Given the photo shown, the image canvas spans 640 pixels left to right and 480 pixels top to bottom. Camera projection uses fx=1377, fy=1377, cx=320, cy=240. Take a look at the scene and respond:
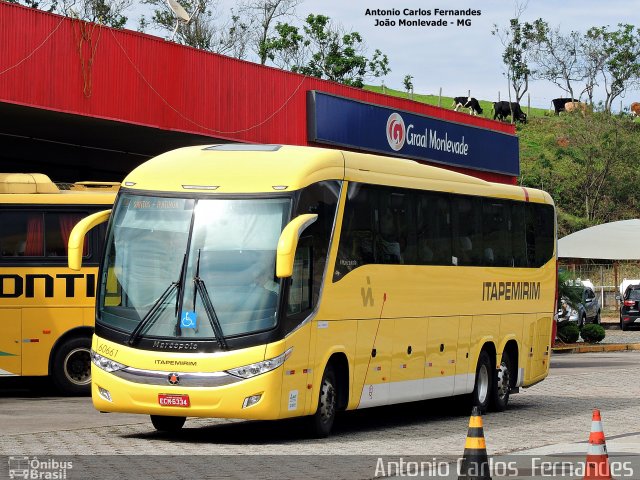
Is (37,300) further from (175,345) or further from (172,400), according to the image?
(172,400)

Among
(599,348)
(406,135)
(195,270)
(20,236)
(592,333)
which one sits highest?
(406,135)

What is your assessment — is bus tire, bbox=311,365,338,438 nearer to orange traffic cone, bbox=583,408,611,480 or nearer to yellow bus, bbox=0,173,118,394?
orange traffic cone, bbox=583,408,611,480

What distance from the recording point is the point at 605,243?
1900 inches

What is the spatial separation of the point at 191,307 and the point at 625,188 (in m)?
72.8

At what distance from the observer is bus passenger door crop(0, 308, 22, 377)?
2156cm

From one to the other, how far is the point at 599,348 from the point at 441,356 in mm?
22077

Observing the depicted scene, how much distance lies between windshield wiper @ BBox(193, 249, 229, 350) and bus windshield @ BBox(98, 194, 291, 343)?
0.01 m

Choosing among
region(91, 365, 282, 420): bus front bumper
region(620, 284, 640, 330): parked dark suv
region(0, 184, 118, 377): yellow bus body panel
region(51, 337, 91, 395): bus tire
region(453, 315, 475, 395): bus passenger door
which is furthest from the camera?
region(620, 284, 640, 330): parked dark suv

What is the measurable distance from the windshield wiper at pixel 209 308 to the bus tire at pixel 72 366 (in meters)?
7.83

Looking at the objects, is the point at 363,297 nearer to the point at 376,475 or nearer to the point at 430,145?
the point at 376,475

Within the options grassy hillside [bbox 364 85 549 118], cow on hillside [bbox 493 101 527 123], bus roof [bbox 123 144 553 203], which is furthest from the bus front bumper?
grassy hillside [bbox 364 85 549 118]

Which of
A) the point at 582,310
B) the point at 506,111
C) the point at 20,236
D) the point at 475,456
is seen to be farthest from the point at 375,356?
the point at 506,111

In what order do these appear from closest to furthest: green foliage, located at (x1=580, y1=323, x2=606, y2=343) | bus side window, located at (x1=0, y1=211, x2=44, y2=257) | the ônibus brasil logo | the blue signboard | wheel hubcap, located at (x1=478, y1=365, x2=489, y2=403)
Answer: wheel hubcap, located at (x1=478, y1=365, x2=489, y2=403)
bus side window, located at (x1=0, y1=211, x2=44, y2=257)
the blue signboard
the ônibus brasil logo
green foliage, located at (x1=580, y1=323, x2=606, y2=343)

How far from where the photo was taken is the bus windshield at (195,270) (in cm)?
1466
